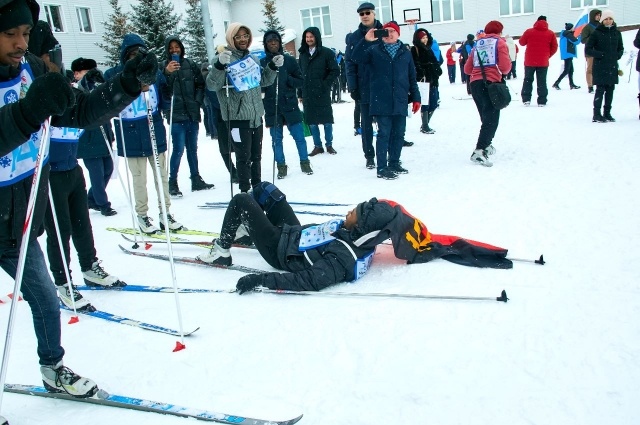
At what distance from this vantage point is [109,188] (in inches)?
327

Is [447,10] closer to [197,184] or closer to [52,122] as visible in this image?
[197,184]

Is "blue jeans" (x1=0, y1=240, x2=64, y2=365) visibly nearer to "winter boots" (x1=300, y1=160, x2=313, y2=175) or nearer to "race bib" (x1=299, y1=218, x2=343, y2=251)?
"race bib" (x1=299, y1=218, x2=343, y2=251)

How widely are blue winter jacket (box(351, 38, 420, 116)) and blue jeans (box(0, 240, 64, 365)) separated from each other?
493cm

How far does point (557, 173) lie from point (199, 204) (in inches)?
180

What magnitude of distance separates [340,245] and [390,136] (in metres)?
3.52

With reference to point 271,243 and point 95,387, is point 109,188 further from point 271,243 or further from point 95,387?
point 95,387

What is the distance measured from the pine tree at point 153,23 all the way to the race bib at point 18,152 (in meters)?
19.5

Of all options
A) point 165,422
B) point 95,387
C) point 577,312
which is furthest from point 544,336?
point 95,387

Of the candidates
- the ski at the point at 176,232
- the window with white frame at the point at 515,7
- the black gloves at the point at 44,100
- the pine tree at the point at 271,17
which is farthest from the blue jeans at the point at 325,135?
the window with white frame at the point at 515,7

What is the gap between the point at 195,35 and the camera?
25219mm

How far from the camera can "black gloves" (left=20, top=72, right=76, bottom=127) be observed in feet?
5.86

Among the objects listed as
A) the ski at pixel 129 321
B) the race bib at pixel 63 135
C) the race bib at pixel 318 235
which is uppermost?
the race bib at pixel 63 135

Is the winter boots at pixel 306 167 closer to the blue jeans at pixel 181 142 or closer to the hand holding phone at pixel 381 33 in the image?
the blue jeans at pixel 181 142

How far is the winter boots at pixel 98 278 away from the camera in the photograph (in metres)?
4.00
